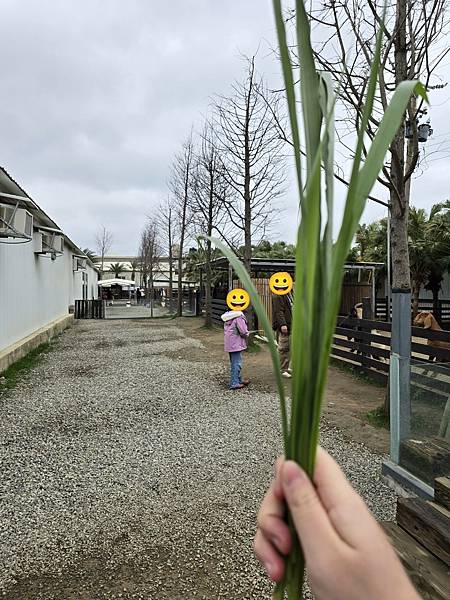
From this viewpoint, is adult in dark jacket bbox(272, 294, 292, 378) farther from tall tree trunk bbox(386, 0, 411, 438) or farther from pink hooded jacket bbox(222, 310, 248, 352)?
tall tree trunk bbox(386, 0, 411, 438)

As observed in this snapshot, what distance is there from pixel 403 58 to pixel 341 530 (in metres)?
5.64

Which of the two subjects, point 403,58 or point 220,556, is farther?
point 403,58

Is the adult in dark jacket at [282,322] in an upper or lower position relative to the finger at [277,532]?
lower

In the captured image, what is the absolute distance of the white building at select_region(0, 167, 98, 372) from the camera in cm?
802

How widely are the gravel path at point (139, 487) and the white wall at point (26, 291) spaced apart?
251 centimetres

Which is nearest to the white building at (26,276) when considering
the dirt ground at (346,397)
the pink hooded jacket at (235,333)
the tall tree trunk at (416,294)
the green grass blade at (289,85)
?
the pink hooded jacket at (235,333)

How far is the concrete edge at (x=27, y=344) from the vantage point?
28.8ft

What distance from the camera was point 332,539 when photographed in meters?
0.61

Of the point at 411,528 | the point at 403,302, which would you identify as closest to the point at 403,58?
the point at 403,302

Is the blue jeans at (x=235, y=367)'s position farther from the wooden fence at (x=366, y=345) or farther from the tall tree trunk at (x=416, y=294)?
the tall tree trunk at (x=416, y=294)

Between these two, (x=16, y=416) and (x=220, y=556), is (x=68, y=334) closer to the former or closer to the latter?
(x=16, y=416)

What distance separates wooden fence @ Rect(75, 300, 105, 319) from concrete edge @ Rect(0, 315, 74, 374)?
6.81m

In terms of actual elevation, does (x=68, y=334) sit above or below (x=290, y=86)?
below

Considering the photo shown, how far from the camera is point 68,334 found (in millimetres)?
15938
